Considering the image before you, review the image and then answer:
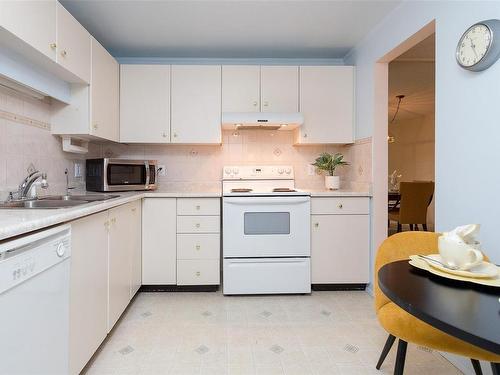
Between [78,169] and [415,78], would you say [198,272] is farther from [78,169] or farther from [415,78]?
[415,78]

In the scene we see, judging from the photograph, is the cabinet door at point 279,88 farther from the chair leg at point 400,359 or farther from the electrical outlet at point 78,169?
the chair leg at point 400,359

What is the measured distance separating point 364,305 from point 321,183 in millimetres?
1262

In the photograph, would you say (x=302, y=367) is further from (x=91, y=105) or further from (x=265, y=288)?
(x=91, y=105)

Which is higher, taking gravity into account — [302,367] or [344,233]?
[344,233]

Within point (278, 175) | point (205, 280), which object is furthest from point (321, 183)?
point (205, 280)

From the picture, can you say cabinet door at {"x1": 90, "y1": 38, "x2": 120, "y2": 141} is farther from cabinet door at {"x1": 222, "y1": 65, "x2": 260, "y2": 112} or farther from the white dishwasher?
the white dishwasher

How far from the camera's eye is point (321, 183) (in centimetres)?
324

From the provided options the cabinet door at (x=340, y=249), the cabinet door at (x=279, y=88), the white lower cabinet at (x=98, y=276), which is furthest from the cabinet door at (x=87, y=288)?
the cabinet door at (x=279, y=88)

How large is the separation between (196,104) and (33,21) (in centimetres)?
144

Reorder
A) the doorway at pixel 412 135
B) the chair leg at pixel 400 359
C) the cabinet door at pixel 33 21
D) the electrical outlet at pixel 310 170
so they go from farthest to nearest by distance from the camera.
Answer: the doorway at pixel 412 135 < the electrical outlet at pixel 310 170 < the cabinet door at pixel 33 21 < the chair leg at pixel 400 359

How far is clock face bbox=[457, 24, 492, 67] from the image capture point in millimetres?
1421

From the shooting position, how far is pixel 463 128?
162 centimetres

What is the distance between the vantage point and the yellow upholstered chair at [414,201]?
168 inches

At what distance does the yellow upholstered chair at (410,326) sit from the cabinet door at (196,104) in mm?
1864
